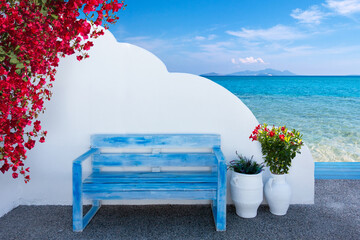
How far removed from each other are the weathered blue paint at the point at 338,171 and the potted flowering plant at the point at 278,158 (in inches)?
56.5

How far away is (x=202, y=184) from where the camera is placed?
2.68m

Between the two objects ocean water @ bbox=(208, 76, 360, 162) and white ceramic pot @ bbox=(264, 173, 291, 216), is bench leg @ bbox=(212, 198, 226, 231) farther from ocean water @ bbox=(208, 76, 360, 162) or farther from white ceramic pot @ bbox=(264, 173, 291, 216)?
ocean water @ bbox=(208, 76, 360, 162)

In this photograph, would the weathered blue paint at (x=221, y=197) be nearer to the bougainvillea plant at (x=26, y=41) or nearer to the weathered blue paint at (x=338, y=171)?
the bougainvillea plant at (x=26, y=41)

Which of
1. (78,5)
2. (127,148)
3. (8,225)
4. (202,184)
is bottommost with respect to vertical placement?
(8,225)

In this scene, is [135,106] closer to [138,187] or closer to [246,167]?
[138,187]

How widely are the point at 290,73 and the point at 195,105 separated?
20.5 m

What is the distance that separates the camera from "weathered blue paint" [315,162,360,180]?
4125mm

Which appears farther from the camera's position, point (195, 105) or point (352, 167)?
point (352, 167)

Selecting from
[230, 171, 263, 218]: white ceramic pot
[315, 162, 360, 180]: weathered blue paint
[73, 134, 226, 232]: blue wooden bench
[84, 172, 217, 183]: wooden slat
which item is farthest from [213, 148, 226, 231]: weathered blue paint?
[315, 162, 360, 180]: weathered blue paint

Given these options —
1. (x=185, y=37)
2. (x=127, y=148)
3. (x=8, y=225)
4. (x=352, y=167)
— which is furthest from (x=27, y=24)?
(x=185, y=37)

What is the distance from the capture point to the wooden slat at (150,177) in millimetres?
2787

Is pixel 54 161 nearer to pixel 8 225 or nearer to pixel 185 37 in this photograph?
pixel 8 225

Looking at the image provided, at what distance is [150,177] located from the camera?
2.93m

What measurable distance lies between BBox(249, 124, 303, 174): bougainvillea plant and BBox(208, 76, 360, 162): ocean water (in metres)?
6.37
